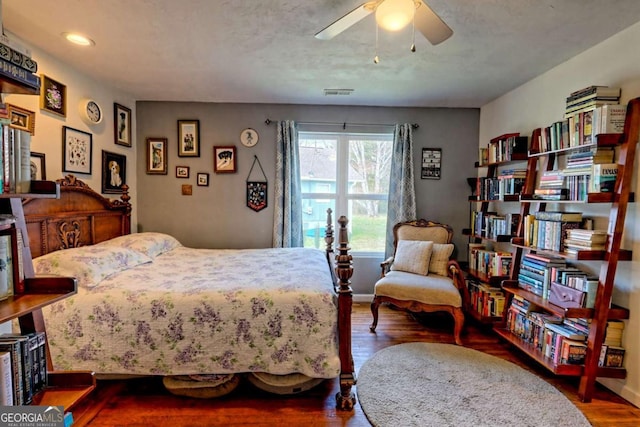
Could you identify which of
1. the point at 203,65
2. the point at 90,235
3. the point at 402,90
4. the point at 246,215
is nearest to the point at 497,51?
the point at 402,90

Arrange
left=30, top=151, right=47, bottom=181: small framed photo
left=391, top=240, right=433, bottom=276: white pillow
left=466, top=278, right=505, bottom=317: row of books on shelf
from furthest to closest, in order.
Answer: left=391, top=240, right=433, bottom=276: white pillow, left=466, top=278, right=505, bottom=317: row of books on shelf, left=30, top=151, right=47, bottom=181: small framed photo

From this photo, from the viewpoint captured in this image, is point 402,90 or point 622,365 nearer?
point 622,365

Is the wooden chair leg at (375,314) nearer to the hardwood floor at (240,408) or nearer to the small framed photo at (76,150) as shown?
the hardwood floor at (240,408)

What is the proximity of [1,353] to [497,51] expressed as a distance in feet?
10.7

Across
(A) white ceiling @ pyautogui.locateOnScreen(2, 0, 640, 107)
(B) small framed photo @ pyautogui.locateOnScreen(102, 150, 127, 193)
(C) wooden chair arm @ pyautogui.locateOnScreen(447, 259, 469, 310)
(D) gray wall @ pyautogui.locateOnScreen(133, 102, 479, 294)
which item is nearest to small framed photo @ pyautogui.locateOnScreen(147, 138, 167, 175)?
(D) gray wall @ pyautogui.locateOnScreen(133, 102, 479, 294)

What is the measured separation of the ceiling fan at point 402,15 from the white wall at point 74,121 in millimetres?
2272

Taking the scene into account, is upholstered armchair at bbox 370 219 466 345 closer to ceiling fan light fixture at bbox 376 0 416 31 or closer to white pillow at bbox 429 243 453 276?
white pillow at bbox 429 243 453 276

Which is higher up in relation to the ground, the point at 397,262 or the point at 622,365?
the point at 397,262

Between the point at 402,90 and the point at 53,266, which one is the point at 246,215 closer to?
the point at 53,266

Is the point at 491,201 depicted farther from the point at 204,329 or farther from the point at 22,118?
the point at 22,118

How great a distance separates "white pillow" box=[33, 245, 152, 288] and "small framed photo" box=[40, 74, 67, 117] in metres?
1.23

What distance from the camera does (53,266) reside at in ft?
6.64

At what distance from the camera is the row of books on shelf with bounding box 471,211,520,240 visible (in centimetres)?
302

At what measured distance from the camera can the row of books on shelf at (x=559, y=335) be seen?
2.10m
